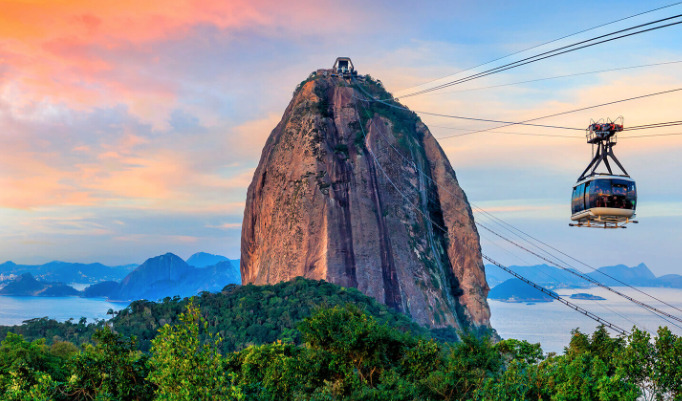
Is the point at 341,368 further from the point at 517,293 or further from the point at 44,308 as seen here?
the point at 517,293

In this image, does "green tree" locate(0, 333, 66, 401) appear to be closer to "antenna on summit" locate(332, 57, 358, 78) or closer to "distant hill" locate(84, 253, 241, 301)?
"antenna on summit" locate(332, 57, 358, 78)

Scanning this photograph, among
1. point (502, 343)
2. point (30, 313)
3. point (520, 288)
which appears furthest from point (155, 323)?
point (520, 288)

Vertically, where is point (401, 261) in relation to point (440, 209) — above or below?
below

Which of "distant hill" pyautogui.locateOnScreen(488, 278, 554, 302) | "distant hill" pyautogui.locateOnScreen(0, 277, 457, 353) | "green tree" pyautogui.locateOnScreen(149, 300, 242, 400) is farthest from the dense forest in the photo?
"distant hill" pyautogui.locateOnScreen(488, 278, 554, 302)

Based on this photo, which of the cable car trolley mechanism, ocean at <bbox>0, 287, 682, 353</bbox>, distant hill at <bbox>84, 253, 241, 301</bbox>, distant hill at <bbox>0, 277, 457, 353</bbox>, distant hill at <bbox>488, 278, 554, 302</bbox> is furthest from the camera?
distant hill at <bbox>488, 278, 554, 302</bbox>

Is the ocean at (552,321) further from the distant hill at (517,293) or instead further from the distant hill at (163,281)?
the distant hill at (163,281)

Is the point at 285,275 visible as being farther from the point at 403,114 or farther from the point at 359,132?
the point at 403,114
